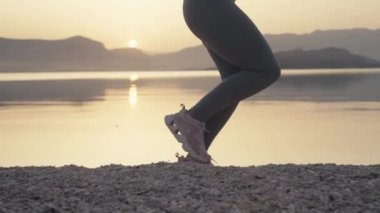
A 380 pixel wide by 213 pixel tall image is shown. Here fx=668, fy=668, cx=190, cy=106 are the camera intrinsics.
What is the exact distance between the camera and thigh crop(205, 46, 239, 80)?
5.01m

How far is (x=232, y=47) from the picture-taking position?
4777mm

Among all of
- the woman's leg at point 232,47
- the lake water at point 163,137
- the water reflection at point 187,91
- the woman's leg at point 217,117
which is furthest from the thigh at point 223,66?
the water reflection at point 187,91

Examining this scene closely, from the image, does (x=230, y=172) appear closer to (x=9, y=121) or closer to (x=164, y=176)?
(x=164, y=176)

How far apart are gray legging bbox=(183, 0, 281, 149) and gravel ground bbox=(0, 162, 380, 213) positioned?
1.69 ft

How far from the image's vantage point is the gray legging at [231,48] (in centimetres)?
475

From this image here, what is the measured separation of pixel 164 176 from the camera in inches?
174

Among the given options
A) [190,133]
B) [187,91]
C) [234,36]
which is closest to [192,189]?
[190,133]

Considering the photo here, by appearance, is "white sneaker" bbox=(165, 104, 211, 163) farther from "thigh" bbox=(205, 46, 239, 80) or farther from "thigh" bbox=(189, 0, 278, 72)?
"thigh" bbox=(189, 0, 278, 72)

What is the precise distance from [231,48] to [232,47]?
1cm

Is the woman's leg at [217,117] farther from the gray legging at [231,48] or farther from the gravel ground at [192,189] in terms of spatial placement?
the gravel ground at [192,189]

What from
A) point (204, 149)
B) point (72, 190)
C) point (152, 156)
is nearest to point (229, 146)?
point (152, 156)

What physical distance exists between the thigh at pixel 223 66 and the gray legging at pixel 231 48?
3.2 inches

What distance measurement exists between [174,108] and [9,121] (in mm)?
7096

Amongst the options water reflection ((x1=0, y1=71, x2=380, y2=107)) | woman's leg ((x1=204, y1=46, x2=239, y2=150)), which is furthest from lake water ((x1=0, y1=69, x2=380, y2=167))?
water reflection ((x1=0, y1=71, x2=380, y2=107))
